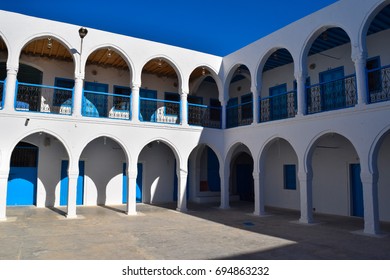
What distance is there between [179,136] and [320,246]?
800 cm

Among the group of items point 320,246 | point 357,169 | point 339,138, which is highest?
point 339,138

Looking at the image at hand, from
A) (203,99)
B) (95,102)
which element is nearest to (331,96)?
(203,99)

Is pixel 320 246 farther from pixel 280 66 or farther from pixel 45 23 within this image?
pixel 45 23

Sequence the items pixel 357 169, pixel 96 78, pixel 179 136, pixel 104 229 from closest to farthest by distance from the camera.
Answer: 1. pixel 104 229
2. pixel 357 169
3. pixel 179 136
4. pixel 96 78

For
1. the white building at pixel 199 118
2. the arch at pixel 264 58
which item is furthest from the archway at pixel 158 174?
the arch at pixel 264 58

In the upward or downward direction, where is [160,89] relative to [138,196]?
upward

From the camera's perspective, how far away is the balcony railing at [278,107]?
1436 centimetres

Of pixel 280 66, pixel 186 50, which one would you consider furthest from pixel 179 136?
pixel 280 66

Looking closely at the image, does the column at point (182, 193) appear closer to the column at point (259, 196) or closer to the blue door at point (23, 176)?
the column at point (259, 196)

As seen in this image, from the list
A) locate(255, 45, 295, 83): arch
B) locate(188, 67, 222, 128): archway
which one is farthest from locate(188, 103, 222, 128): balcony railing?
locate(255, 45, 295, 83): arch

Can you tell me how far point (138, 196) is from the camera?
16875mm

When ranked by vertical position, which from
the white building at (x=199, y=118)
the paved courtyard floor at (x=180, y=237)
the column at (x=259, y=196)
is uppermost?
the white building at (x=199, y=118)

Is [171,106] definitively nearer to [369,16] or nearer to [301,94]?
[301,94]

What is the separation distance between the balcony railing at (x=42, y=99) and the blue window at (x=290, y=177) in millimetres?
10420
